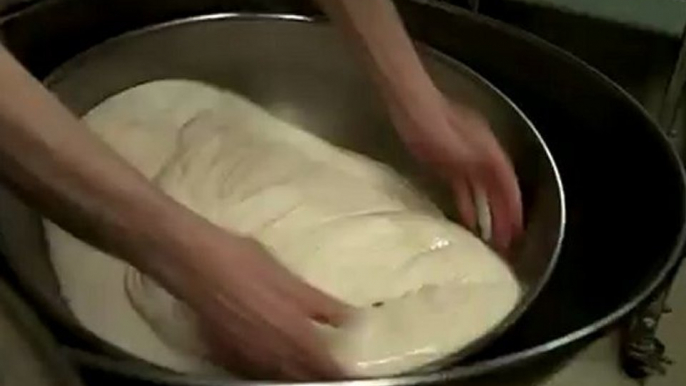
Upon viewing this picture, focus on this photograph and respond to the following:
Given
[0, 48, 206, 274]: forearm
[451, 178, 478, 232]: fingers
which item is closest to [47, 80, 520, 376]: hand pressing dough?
[451, 178, 478, 232]: fingers

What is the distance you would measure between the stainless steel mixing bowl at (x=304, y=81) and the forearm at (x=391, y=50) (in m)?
0.08

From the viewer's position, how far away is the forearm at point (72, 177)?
0.64 meters

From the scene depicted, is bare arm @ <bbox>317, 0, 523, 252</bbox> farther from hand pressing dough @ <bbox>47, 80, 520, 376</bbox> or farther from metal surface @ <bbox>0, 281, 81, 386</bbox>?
metal surface @ <bbox>0, 281, 81, 386</bbox>

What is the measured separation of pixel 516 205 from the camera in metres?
0.91

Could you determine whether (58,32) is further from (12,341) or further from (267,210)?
(12,341)

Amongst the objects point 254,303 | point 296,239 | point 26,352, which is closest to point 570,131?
point 296,239

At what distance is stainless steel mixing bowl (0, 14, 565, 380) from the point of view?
0.95 metres

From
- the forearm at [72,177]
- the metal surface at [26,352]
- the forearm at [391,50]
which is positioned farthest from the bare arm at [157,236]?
the forearm at [391,50]

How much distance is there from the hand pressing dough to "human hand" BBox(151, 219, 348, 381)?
49 mm

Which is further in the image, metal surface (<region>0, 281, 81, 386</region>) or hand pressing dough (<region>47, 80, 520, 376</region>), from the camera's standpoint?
hand pressing dough (<region>47, 80, 520, 376</region>)

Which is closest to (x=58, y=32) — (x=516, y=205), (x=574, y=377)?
(x=516, y=205)

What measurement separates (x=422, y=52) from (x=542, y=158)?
117 mm

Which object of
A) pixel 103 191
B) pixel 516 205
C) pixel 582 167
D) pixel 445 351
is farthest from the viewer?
pixel 582 167

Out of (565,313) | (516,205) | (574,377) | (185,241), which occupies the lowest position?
(574,377)
